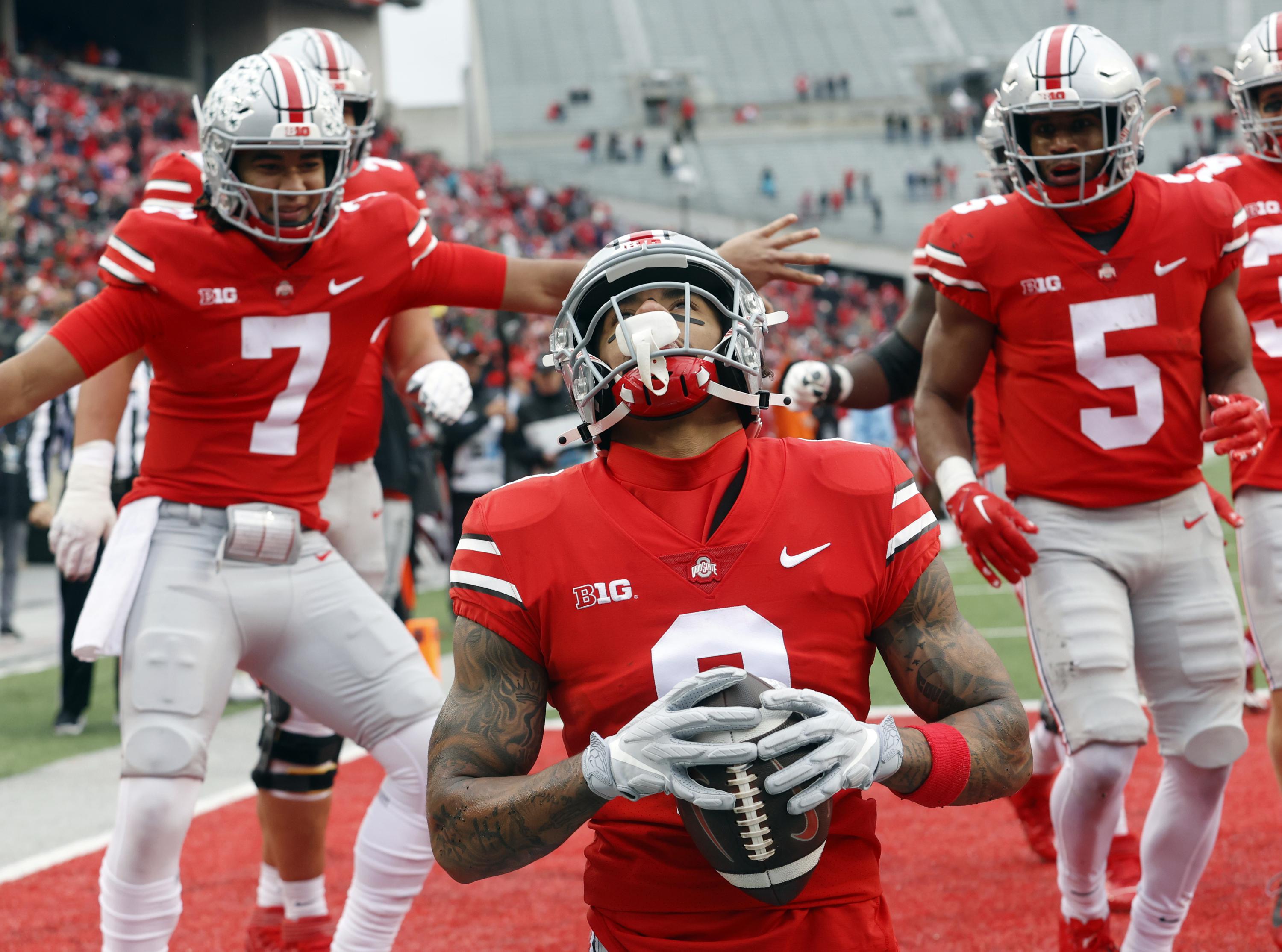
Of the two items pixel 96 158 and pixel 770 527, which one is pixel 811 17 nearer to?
pixel 96 158

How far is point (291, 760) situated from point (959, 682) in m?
2.36

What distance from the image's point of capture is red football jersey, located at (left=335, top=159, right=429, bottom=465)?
163 inches

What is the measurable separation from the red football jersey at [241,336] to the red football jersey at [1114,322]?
1.45 meters

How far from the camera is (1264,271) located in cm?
386

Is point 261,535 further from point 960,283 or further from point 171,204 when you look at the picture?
point 960,283

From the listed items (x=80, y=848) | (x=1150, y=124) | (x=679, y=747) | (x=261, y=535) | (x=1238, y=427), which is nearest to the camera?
(x=679, y=747)

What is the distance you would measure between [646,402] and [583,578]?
0.29 metres

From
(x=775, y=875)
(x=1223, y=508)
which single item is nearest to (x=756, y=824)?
(x=775, y=875)

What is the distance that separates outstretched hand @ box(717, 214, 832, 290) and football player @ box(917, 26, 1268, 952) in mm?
340

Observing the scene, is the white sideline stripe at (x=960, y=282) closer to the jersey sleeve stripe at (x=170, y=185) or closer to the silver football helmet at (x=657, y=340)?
the silver football helmet at (x=657, y=340)

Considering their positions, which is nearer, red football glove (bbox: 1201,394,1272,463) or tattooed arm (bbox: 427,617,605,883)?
tattooed arm (bbox: 427,617,605,883)

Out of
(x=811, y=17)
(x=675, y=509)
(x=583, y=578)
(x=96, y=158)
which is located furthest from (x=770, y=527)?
(x=811, y=17)

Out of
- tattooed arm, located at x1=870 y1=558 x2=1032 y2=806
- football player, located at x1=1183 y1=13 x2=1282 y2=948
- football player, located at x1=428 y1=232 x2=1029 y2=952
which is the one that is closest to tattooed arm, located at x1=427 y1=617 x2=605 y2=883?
football player, located at x1=428 y1=232 x2=1029 y2=952

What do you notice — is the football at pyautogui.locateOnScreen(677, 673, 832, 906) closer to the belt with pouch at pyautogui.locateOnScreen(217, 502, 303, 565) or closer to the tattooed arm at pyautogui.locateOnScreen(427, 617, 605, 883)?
the tattooed arm at pyautogui.locateOnScreen(427, 617, 605, 883)
